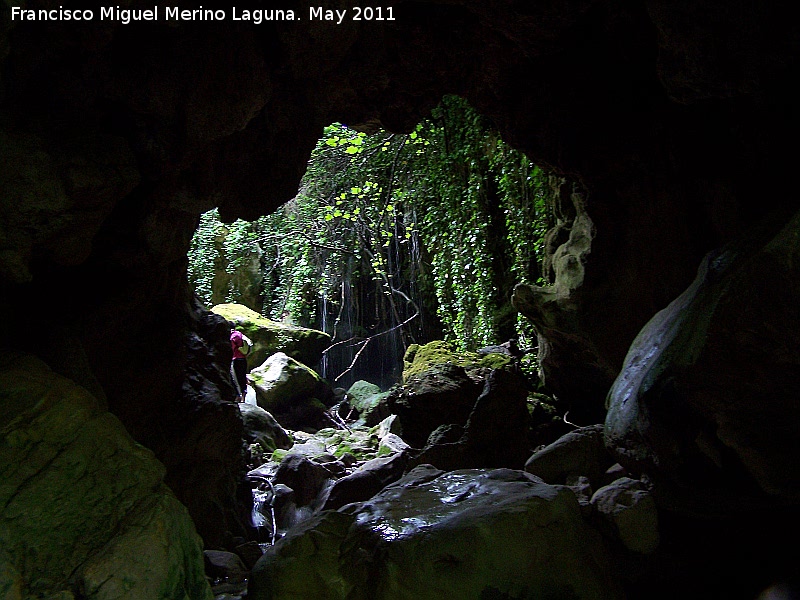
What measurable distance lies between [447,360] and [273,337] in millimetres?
7599

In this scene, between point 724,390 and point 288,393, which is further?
point 288,393

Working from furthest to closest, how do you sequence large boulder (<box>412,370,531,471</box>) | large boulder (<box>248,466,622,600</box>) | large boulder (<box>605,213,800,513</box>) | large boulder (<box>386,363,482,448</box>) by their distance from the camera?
large boulder (<box>386,363,482,448</box>) < large boulder (<box>412,370,531,471</box>) < large boulder (<box>248,466,622,600</box>) < large boulder (<box>605,213,800,513</box>)

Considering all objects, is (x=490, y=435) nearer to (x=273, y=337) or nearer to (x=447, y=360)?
(x=447, y=360)

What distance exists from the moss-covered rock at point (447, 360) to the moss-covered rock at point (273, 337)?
679 cm

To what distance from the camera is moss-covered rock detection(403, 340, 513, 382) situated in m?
6.35

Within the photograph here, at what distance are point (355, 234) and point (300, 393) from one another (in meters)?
3.52

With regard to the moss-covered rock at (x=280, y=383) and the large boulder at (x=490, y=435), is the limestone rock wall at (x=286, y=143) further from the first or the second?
the moss-covered rock at (x=280, y=383)

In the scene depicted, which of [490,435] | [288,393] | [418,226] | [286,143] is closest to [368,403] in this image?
[288,393]

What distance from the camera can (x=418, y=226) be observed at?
1066 cm

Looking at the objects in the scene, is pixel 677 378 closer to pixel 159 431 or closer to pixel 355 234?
pixel 159 431

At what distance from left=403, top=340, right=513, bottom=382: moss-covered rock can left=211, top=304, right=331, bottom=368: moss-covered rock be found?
6786 mm

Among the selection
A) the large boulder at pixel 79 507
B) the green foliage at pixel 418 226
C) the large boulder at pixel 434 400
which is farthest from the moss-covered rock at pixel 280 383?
the large boulder at pixel 79 507

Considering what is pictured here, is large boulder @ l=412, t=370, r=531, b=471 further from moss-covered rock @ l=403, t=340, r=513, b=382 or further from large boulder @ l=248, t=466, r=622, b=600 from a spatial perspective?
large boulder @ l=248, t=466, r=622, b=600

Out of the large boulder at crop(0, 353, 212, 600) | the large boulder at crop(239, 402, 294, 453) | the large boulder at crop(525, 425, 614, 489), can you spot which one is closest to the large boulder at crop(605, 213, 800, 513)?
the large boulder at crop(525, 425, 614, 489)
